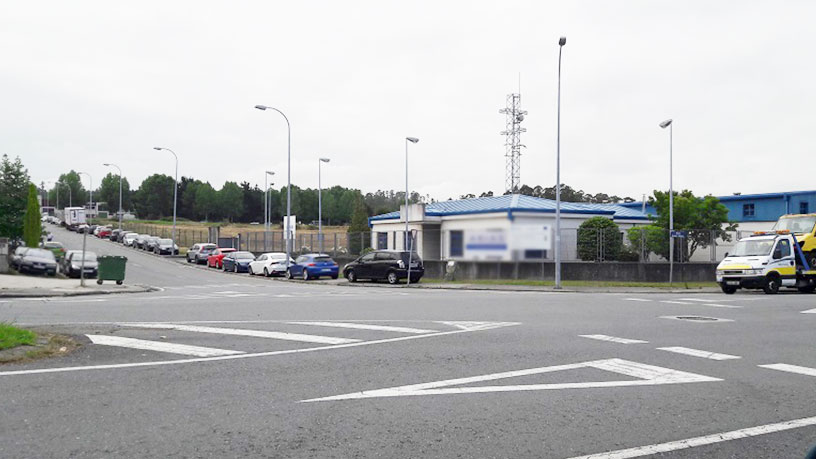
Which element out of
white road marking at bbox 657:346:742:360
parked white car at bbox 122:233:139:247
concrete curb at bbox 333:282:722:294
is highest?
parked white car at bbox 122:233:139:247

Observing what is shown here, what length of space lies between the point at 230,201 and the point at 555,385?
144m

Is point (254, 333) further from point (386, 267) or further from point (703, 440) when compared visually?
point (386, 267)

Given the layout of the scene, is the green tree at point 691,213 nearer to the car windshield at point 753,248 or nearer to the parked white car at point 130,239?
the car windshield at point 753,248

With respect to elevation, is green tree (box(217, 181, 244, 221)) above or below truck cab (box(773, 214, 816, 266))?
above

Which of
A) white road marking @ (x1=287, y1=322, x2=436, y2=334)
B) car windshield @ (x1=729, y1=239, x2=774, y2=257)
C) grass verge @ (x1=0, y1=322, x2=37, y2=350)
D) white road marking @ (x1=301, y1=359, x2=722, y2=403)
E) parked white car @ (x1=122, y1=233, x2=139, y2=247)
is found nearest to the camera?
white road marking @ (x1=301, y1=359, x2=722, y2=403)

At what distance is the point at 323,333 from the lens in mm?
11289

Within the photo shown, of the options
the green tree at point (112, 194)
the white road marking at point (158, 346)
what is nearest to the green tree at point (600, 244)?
the white road marking at point (158, 346)

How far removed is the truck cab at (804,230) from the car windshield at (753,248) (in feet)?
4.83

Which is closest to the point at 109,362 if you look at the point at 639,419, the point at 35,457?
the point at 35,457

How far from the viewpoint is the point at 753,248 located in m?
25.4

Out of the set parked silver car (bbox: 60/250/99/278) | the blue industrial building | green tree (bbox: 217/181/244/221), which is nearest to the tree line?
green tree (bbox: 217/181/244/221)

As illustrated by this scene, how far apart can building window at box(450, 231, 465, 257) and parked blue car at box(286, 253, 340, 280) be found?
65.2 ft

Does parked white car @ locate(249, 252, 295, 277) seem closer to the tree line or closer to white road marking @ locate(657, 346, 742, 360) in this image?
white road marking @ locate(657, 346, 742, 360)

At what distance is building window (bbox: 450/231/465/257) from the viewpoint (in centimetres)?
1611
